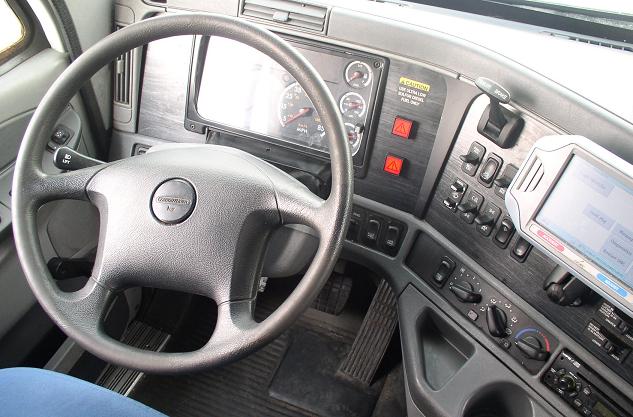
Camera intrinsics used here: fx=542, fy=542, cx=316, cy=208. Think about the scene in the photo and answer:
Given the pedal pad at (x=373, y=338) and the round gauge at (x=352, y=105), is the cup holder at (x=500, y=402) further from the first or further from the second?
the round gauge at (x=352, y=105)

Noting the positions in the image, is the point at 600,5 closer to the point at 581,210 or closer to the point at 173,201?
the point at 581,210

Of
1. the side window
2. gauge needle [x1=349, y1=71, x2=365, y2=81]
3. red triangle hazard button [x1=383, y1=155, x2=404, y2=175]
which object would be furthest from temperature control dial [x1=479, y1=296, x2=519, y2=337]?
the side window

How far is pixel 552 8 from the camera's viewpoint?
1302 millimetres

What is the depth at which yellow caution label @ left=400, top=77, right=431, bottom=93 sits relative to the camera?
1173 millimetres

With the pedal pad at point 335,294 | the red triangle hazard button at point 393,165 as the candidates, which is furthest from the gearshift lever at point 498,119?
the pedal pad at point 335,294

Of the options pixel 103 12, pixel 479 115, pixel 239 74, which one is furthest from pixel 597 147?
pixel 103 12

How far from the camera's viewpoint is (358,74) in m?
1.24

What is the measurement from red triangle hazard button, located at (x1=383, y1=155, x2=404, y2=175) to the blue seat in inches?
29.0

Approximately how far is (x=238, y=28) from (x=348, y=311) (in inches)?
45.1

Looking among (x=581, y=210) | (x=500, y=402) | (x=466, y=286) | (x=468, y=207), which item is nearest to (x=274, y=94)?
(x=468, y=207)

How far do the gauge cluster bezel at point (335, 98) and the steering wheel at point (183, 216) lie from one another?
331 millimetres

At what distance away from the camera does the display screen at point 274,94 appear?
1261mm

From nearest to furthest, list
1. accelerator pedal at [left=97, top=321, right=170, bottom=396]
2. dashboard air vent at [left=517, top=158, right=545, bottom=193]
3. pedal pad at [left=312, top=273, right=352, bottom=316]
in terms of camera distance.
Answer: dashboard air vent at [left=517, top=158, right=545, bottom=193] < accelerator pedal at [left=97, top=321, right=170, bottom=396] < pedal pad at [left=312, top=273, right=352, bottom=316]

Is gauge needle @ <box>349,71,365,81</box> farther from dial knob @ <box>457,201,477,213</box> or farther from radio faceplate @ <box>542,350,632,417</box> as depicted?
radio faceplate @ <box>542,350,632,417</box>
